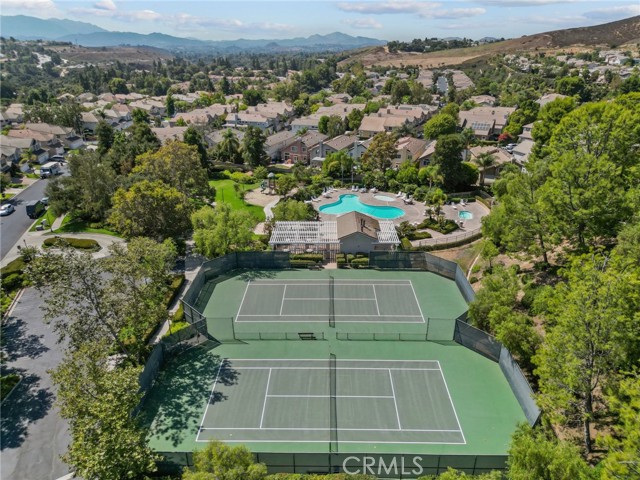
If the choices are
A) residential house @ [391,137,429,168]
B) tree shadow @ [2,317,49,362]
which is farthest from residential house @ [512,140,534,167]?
tree shadow @ [2,317,49,362]

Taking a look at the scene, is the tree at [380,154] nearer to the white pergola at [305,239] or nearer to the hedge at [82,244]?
the white pergola at [305,239]

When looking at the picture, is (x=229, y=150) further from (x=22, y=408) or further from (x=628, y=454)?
(x=628, y=454)

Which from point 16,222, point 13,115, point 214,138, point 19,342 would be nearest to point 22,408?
point 19,342

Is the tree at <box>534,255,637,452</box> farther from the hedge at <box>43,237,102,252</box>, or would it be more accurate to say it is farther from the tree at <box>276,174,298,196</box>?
the hedge at <box>43,237,102,252</box>

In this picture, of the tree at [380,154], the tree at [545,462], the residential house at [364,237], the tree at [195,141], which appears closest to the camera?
the tree at [545,462]

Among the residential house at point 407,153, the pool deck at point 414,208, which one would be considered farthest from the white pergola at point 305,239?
the residential house at point 407,153

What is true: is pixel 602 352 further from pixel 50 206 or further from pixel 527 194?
pixel 50 206

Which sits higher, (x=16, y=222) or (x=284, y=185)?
(x=284, y=185)
